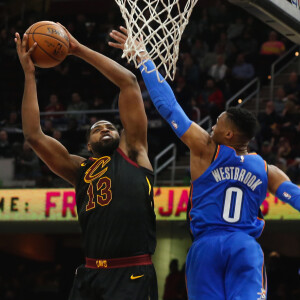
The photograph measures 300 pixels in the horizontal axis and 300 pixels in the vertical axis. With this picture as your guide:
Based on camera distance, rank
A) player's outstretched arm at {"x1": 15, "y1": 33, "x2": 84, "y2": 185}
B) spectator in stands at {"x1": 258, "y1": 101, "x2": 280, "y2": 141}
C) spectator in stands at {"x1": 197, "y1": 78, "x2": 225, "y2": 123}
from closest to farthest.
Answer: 1. player's outstretched arm at {"x1": 15, "y1": 33, "x2": 84, "y2": 185}
2. spectator in stands at {"x1": 258, "y1": 101, "x2": 280, "y2": 141}
3. spectator in stands at {"x1": 197, "y1": 78, "x2": 225, "y2": 123}

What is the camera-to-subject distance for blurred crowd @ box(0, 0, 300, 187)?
12641mm

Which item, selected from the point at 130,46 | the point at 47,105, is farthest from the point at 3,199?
the point at 130,46

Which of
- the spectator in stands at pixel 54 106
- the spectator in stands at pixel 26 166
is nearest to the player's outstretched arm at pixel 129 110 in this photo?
the spectator in stands at pixel 26 166

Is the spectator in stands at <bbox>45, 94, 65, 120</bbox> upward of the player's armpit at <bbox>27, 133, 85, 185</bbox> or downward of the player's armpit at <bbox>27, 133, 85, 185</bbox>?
downward

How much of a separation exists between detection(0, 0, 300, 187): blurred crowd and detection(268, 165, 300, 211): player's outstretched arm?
616 cm

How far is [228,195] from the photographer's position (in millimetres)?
4750

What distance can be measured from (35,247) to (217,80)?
5659 millimetres

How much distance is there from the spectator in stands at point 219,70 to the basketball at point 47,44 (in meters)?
9.93

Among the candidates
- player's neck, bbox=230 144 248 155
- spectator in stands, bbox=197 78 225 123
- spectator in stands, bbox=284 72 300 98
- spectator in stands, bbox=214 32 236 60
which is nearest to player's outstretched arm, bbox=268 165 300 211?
player's neck, bbox=230 144 248 155

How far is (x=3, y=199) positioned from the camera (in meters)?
12.1

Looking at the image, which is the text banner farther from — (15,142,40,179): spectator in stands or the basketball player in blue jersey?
the basketball player in blue jersey

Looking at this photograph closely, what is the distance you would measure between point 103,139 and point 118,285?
1.01 m

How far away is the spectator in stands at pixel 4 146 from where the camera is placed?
43.4ft

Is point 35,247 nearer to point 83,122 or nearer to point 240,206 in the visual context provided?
point 83,122
